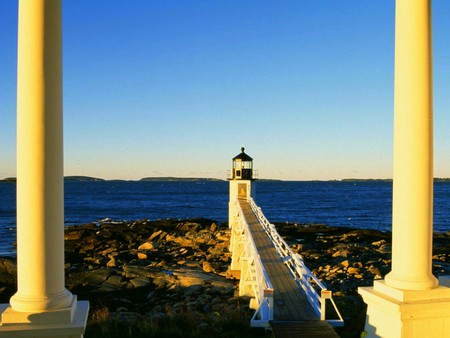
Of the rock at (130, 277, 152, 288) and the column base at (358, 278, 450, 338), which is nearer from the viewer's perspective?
the column base at (358, 278, 450, 338)

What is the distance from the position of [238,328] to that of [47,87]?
669 centimetres

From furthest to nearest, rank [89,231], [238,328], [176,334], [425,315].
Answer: [89,231]
[238,328]
[176,334]
[425,315]

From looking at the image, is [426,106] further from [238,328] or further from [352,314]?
[352,314]

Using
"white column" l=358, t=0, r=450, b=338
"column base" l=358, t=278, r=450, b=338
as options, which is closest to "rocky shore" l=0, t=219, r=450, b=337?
"column base" l=358, t=278, r=450, b=338

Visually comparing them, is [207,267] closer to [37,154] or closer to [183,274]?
[183,274]

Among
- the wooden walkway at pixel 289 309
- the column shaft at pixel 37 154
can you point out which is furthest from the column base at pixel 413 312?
the column shaft at pixel 37 154

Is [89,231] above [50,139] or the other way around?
the other way around

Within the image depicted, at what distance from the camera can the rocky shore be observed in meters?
15.4

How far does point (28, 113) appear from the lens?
18.8 feet

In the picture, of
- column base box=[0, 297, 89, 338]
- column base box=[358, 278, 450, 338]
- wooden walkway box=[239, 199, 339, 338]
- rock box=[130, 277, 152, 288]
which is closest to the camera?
column base box=[0, 297, 89, 338]

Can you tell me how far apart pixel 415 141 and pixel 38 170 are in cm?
481

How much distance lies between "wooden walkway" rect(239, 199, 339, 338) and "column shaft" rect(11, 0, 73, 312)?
15.7 ft

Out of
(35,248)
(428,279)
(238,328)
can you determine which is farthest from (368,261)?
(35,248)

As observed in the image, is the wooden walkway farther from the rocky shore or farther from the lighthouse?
the lighthouse
